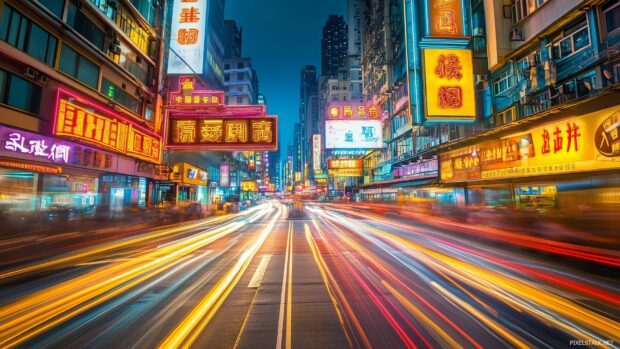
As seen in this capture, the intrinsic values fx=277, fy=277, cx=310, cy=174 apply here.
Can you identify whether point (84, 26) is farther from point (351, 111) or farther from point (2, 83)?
point (351, 111)

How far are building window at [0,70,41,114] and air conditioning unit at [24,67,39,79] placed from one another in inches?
22.6

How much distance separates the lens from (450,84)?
65.2ft

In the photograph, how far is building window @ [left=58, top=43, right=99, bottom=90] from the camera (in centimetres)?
1777

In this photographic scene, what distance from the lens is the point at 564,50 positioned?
51.0 ft

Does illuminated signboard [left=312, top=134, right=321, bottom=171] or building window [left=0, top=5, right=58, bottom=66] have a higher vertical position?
illuminated signboard [left=312, top=134, right=321, bottom=171]

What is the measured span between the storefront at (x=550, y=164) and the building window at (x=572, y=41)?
4.28m

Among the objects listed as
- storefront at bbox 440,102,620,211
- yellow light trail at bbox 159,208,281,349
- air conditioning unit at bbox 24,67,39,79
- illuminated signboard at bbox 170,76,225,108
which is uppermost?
illuminated signboard at bbox 170,76,225,108

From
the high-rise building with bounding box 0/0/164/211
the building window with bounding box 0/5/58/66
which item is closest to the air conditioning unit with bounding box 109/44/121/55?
the high-rise building with bounding box 0/0/164/211

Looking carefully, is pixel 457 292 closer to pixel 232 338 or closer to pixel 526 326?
pixel 526 326

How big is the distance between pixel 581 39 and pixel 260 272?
19.7m

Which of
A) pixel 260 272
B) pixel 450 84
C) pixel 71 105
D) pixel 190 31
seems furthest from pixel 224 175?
pixel 260 272

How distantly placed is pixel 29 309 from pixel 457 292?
27.7 feet

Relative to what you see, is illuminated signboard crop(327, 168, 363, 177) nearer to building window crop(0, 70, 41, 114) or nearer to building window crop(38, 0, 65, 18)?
building window crop(38, 0, 65, 18)

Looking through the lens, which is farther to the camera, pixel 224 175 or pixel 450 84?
pixel 224 175
